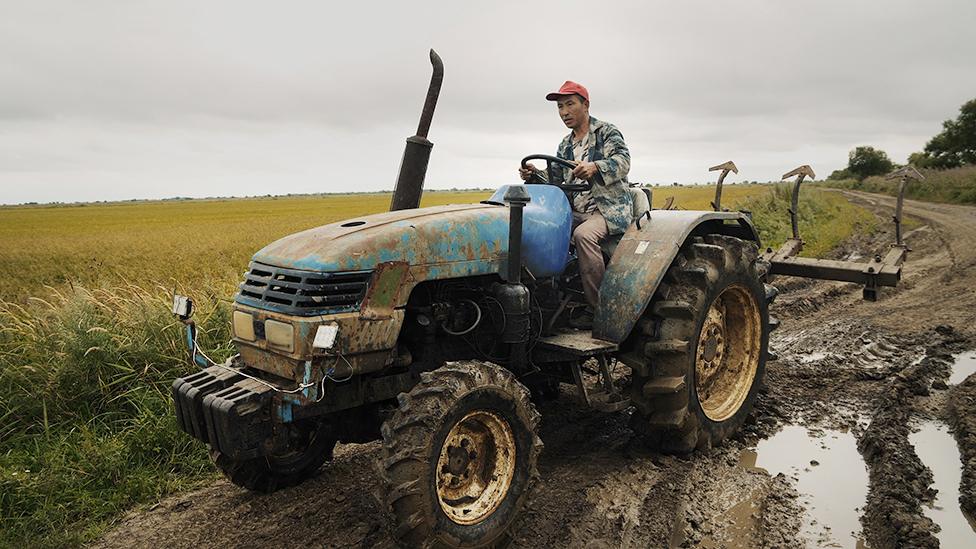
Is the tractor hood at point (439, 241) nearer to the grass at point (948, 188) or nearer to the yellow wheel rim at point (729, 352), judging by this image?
the yellow wheel rim at point (729, 352)

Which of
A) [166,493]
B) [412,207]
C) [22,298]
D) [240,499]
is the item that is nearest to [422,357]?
[412,207]

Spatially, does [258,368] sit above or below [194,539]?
above

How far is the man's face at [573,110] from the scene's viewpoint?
4512 mm

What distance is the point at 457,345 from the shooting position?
357 centimetres

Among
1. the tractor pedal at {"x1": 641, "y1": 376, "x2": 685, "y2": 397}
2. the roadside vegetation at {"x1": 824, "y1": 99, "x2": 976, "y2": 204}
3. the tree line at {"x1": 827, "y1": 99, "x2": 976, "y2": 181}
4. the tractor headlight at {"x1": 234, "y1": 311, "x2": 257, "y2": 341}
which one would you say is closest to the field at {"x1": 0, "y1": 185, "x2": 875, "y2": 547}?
the tractor headlight at {"x1": 234, "y1": 311, "x2": 257, "y2": 341}

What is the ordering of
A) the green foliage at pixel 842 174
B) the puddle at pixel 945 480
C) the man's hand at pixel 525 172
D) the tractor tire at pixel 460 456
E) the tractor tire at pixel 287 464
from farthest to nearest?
the green foliage at pixel 842 174 → the man's hand at pixel 525 172 → the tractor tire at pixel 287 464 → the puddle at pixel 945 480 → the tractor tire at pixel 460 456

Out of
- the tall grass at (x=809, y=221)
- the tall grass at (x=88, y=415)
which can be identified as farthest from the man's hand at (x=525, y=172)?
the tall grass at (x=809, y=221)

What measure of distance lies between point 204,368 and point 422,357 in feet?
3.74

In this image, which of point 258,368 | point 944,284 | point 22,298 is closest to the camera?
point 258,368

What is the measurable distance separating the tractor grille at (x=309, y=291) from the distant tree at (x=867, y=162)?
208 ft

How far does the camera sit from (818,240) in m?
14.5

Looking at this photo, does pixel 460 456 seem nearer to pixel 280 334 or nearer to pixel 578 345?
pixel 280 334

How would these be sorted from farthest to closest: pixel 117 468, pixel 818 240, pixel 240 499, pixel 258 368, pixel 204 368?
pixel 818 240 < pixel 117 468 < pixel 240 499 < pixel 204 368 < pixel 258 368

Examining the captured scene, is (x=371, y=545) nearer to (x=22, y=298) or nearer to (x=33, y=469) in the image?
(x=33, y=469)
